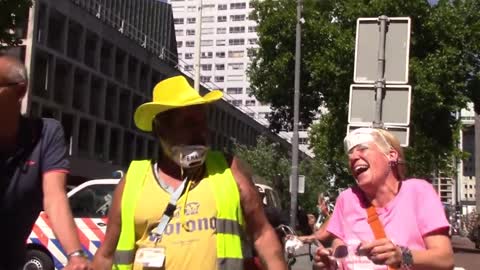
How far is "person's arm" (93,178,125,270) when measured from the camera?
3.89 meters

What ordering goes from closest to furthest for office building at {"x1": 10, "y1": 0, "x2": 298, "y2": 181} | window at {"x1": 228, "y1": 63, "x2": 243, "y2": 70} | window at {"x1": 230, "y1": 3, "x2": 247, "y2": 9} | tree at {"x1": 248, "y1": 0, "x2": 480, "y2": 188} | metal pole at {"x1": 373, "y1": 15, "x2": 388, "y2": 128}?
metal pole at {"x1": 373, "y1": 15, "x2": 388, "y2": 128} < tree at {"x1": 248, "y1": 0, "x2": 480, "y2": 188} < office building at {"x1": 10, "y1": 0, "x2": 298, "y2": 181} < window at {"x1": 228, "y1": 63, "x2": 243, "y2": 70} < window at {"x1": 230, "y1": 3, "x2": 247, "y2": 9}

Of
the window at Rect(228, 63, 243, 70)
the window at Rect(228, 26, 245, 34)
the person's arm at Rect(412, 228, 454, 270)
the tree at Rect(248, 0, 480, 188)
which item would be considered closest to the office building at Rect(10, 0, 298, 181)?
the tree at Rect(248, 0, 480, 188)

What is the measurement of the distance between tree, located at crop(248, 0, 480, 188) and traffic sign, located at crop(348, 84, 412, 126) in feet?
55.7

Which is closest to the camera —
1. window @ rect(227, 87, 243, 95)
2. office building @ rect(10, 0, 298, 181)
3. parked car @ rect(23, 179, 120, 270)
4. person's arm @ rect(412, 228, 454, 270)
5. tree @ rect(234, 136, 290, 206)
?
person's arm @ rect(412, 228, 454, 270)

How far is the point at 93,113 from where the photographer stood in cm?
4981

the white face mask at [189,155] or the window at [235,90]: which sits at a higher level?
the window at [235,90]

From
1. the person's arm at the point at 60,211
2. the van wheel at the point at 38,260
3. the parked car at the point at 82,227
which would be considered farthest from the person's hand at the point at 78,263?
the van wheel at the point at 38,260

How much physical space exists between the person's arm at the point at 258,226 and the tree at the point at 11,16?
1207cm

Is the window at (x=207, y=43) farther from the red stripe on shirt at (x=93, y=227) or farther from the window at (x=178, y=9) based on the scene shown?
the red stripe on shirt at (x=93, y=227)

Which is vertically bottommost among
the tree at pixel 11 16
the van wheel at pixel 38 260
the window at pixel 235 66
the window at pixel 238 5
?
the van wheel at pixel 38 260

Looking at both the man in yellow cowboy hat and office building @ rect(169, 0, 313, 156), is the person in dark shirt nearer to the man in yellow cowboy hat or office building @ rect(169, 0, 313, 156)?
the man in yellow cowboy hat

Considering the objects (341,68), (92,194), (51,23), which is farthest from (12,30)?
(51,23)

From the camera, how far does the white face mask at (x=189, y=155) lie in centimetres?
377

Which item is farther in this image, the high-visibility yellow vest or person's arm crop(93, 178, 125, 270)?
person's arm crop(93, 178, 125, 270)
